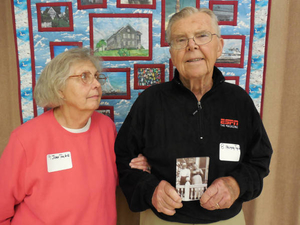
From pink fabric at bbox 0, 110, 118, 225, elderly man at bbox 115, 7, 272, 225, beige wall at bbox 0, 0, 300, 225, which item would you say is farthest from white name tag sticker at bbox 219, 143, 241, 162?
beige wall at bbox 0, 0, 300, 225

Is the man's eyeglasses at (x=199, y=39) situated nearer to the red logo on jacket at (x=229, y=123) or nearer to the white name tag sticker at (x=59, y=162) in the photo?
the red logo on jacket at (x=229, y=123)

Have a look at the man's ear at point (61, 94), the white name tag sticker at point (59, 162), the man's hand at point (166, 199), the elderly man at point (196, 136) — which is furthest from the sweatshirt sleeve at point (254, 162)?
the man's ear at point (61, 94)

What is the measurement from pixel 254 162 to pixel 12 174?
1266mm

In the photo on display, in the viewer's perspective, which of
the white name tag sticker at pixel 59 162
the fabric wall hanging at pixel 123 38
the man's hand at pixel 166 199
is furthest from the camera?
the fabric wall hanging at pixel 123 38

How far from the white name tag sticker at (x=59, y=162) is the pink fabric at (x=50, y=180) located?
0.02 metres

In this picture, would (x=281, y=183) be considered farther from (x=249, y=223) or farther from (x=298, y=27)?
(x=298, y=27)

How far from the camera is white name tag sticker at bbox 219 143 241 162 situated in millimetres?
1130

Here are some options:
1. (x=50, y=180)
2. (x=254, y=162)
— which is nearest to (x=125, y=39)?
(x=50, y=180)

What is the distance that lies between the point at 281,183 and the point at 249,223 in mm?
439

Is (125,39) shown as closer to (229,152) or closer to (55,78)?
(55,78)

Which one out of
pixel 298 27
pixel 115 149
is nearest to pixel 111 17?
pixel 115 149

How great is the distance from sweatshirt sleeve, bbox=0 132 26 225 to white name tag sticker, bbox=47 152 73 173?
0.12m

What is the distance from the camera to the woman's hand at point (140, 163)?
1.21 m

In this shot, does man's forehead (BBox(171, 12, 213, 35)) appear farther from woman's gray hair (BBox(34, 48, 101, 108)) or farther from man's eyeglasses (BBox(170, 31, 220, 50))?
woman's gray hair (BBox(34, 48, 101, 108))
